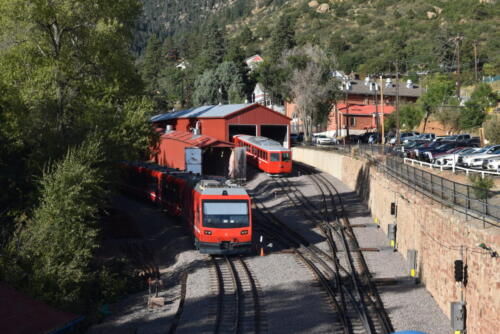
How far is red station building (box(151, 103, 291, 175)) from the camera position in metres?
45.0

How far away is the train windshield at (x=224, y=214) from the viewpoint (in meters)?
24.1

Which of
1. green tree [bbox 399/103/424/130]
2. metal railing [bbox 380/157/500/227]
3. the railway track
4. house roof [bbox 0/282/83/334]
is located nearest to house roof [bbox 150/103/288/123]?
green tree [bbox 399/103/424/130]

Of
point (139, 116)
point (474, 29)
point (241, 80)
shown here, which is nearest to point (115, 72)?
point (139, 116)

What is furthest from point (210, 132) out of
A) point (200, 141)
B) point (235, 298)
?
point (235, 298)

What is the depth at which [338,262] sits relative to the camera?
2400cm

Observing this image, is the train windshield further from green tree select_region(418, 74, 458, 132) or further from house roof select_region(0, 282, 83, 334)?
green tree select_region(418, 74, 458, 132)

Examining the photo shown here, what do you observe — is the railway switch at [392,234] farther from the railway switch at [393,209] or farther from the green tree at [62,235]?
the green tree at [62,235]

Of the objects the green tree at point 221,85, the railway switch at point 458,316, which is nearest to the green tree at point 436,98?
the green tree at point 221,85

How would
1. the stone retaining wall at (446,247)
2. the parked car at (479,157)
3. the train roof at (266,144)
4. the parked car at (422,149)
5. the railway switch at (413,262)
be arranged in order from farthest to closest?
the train roof at (266,144) → the parked car at (422,149) → the parked car at (479,157) → the railway switch at (413,262) → the stone retaining wall at (446,247)

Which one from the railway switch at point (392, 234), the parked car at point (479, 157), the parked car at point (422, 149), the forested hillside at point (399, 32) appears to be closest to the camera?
the railway switch at point (392, 234)

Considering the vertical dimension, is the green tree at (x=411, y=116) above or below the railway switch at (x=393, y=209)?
above

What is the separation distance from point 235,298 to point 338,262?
19.8 feet

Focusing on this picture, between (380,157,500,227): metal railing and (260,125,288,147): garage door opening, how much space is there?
99.4ft

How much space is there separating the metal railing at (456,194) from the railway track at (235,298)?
7387 mm
